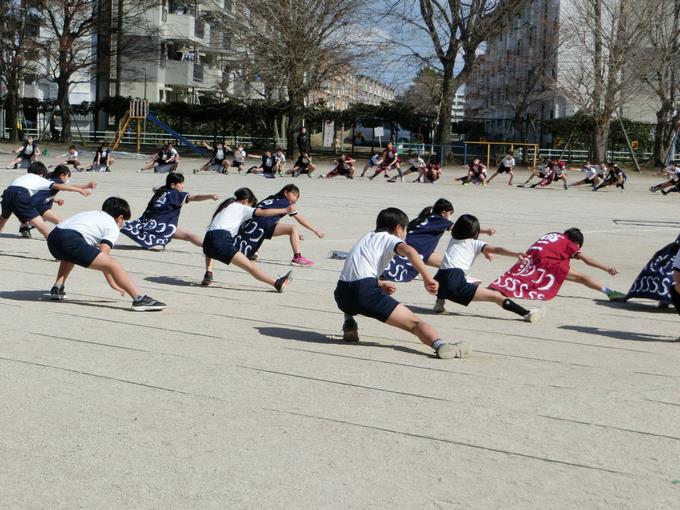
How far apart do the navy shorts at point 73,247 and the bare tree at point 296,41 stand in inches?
1481

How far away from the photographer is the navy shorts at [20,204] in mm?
13766

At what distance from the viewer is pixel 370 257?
776 centimetres

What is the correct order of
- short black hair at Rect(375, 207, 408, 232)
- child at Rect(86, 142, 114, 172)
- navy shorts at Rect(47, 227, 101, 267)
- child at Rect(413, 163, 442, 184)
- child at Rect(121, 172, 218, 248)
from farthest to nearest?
child at Rect(413, 163, 442, 184), child at Rect(86, 142, 114, 172), child at Rect(121, 172, 218, 248), navy shorts at Rect(47, 227, 101, 267), short black hair at Rect(375, 207, 408, 232)

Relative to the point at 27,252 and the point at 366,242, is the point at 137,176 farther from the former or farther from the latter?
the point at 366,242

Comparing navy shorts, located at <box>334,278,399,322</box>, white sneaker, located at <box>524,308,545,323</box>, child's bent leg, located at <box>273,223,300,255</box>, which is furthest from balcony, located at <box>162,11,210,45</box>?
navy shorts, located at <box>334,278,399,322</box>

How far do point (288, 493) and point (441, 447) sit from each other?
41.3 inches

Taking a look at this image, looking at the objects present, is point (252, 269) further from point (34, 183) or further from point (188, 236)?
point (34, 183)

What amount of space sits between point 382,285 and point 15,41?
48.9 meters

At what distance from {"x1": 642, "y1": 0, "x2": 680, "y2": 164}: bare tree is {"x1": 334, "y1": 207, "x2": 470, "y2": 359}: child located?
135ft

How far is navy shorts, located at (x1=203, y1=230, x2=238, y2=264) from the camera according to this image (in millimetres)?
10703

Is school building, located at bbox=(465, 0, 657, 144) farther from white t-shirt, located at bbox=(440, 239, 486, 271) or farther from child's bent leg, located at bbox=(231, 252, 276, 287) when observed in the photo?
white t-shirt, located at bbox=(440, 239, 486, 271)

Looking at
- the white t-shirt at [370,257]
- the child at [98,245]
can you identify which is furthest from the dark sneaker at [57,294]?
the white t-shirt at [370,257]

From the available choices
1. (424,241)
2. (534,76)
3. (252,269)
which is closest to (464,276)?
(424,241)

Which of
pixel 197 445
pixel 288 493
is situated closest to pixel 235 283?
pixel 197 445
